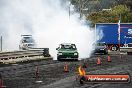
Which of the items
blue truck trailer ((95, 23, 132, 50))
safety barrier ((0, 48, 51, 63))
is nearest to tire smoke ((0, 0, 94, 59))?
blue truck trailer ((95, 23, 132, 50))

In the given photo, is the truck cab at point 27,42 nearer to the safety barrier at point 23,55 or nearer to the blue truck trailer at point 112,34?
the blue truck trailer at point 112,34

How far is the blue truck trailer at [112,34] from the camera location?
59031mm

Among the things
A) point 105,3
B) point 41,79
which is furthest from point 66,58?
point 105,3

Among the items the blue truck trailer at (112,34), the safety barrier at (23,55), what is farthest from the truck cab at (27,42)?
the safety barrier at (23,55)

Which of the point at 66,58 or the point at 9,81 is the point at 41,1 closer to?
the point at 66,58

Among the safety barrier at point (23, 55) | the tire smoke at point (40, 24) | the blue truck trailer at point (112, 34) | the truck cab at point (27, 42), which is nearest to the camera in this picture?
the safety barrier at point (23, 55)

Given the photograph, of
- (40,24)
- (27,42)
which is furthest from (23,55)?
(40,24)

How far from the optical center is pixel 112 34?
6059 centimetres

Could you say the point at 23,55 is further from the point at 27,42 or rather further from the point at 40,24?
the point at 40,24

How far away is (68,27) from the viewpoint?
62.2 m

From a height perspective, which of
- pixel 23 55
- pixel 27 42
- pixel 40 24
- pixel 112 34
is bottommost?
pixel 23 55

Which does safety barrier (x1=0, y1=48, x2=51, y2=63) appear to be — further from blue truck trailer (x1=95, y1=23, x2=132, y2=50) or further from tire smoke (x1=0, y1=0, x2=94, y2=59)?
blue truck trailer (x1=95, y1=23, x2=132, y2=50)

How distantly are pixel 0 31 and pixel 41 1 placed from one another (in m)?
10.6

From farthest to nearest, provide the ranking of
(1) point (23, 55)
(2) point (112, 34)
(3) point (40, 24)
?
(3) point (40, 24) < (2) point (112, 34) < (1) point (23, 55)
